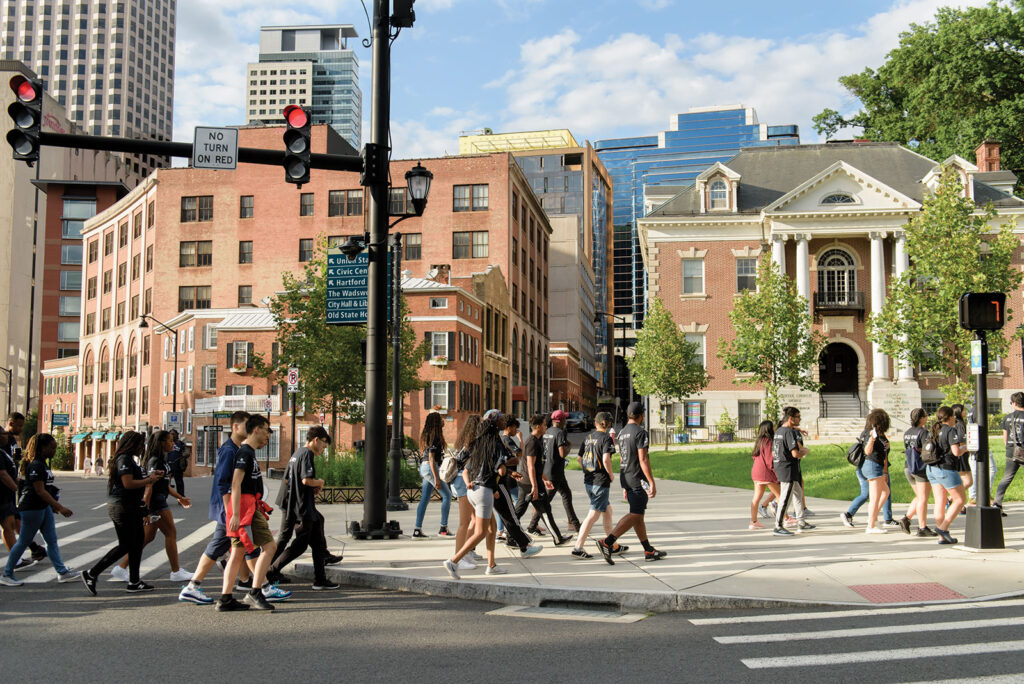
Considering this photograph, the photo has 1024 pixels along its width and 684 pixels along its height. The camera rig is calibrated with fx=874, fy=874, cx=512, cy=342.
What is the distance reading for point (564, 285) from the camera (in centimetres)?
10725

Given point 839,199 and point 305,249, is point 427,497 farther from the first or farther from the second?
point 305,249

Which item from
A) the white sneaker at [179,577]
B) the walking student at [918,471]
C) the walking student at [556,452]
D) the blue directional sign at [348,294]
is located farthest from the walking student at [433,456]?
the walking student at [918,471]

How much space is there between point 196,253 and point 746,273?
42.0 meters

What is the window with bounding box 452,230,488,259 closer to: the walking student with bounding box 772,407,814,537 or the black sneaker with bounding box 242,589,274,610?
the walking student with bounding box 772,407,814,537

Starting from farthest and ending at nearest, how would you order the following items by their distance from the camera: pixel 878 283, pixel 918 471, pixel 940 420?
pixel 878 283, pixel 918 471, pixel 940 420

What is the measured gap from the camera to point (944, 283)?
1061 inches

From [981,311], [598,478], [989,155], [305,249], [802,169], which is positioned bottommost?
[598,478]

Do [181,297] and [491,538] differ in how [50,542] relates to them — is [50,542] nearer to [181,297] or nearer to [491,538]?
[491,538]

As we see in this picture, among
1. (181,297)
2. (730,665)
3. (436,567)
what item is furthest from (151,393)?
(730,665)

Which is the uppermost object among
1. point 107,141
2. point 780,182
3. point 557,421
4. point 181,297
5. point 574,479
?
point 780,182

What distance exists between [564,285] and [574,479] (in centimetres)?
7926

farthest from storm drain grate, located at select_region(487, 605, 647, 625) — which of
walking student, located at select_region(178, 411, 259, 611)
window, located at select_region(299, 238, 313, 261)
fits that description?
window, located at select_region(299, 238, 313, 261)

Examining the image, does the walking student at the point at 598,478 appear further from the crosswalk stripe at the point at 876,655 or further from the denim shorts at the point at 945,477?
the denim shorts at the point at 945,477

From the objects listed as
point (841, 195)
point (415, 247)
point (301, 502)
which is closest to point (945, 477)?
point (301, 502)
